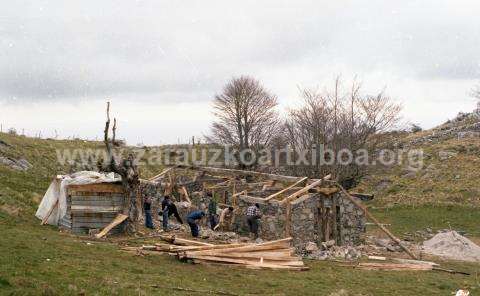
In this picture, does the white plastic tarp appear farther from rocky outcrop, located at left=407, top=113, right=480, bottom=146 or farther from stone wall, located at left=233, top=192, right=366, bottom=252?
rocky outcrop, located at left=407, top=113, right=480, bottom=146

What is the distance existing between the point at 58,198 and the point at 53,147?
24.8m

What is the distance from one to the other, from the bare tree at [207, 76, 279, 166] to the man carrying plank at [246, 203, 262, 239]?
22.9 metres

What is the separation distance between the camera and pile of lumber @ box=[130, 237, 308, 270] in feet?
56.8

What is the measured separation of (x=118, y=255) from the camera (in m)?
17.0

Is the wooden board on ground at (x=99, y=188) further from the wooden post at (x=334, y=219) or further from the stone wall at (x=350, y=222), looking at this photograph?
the stone wall at (x=350, y=222)

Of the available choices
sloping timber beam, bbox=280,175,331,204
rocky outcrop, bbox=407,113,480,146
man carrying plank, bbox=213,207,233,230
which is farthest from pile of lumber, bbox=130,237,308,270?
rocky outcrop, bbox=407,113,480,146

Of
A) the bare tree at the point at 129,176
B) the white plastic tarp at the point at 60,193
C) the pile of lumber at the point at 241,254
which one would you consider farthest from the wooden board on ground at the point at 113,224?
the pile of lumber at the point at 241,254

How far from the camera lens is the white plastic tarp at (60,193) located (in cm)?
2295

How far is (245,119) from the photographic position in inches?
1903

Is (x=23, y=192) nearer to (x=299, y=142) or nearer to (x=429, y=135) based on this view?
(x=299, y=142)

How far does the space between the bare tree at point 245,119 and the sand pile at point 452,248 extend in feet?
76.3

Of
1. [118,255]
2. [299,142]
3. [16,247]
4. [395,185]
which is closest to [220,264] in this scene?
[118,255]

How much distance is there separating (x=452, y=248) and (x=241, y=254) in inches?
505

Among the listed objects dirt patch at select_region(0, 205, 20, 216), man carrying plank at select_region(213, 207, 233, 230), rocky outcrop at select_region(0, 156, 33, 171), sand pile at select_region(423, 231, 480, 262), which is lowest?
sand pile at select_region(423, 231, 480, 262)
